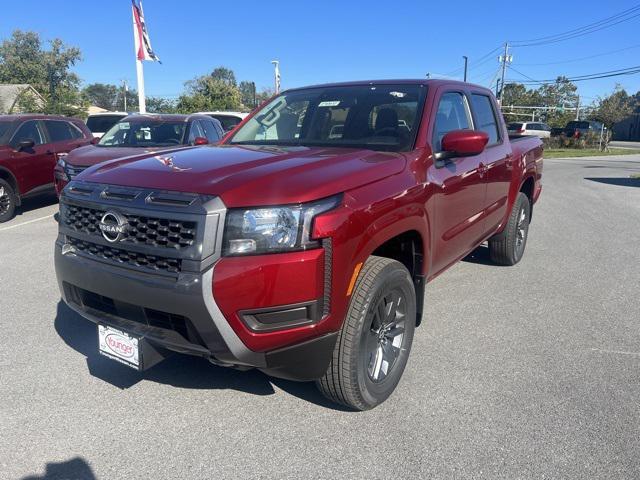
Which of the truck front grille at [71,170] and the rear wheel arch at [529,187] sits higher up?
the truck front grille at [71,170]

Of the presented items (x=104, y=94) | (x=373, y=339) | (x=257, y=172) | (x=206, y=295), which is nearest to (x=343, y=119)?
(x=257, y=172)

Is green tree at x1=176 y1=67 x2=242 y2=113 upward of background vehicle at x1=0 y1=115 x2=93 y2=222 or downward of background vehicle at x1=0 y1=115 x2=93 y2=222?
upward

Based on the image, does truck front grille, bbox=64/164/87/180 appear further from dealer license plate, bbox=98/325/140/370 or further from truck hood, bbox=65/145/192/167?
dealer license plate, bbox=98/325/140/370

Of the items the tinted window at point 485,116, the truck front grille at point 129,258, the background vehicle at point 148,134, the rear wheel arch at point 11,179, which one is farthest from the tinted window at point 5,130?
the tinted window at point 485,116

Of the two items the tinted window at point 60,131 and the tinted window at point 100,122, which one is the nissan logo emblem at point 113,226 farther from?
the tinted window at point 100,122

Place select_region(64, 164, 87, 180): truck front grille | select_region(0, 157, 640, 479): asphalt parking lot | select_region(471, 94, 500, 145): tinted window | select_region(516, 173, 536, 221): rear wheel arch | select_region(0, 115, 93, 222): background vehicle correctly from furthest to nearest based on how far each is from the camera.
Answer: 1. select_region(0, 115, 93, 222): background vehicle
2. select_region(64, 164, 87, 180): truck front grille
3. select_region(516, 173, 536, 221): rear wheel arch
4. select_region(471, 94, 500, 145): tinted window
5. select_region(0, 157, 640, 479): asphalt parking lot

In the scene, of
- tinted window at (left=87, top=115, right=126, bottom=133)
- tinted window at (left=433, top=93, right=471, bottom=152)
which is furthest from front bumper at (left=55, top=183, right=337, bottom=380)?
tinted window at (left=87, top=115, right=126, bottom=133)

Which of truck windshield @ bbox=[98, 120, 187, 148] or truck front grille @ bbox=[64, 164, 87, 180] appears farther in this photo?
truck windshield @ bbox=[98, 120, 187, 148]

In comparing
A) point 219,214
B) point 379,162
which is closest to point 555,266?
point 379,162

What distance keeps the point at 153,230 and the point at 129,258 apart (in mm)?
239

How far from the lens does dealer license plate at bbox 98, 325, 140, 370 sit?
2.64m

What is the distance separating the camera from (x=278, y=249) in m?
2.37

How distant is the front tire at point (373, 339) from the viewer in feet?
8.83

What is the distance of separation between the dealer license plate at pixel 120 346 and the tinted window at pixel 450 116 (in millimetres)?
2335
